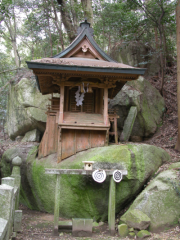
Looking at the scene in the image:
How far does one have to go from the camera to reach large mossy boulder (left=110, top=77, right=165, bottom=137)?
1243 cm

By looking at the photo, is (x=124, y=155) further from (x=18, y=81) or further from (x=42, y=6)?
(x=42, y=6)

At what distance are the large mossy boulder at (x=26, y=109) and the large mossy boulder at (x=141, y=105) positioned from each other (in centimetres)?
436

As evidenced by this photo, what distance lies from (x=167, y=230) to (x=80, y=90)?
18.6 ft

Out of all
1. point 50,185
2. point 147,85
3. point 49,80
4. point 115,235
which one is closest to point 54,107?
point 49,80

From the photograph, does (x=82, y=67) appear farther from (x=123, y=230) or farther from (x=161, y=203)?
(x=123, y=230)

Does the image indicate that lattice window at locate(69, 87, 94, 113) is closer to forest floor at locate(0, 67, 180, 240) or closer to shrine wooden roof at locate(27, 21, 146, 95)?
shrine wooden roof at locate(27, 21, 146, 95)

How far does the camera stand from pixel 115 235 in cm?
602

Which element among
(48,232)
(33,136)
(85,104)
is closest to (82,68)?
(85,104)

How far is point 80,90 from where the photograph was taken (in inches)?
334

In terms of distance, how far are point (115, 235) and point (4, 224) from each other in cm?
347

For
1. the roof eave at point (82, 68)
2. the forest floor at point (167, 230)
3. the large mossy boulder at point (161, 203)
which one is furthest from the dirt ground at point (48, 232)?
the roof eave at point (82, 68)

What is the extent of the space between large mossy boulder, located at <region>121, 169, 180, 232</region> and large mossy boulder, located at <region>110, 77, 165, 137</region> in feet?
19.0

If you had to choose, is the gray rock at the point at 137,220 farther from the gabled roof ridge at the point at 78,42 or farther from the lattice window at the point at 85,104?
the gabled roof ridge at the point at 78,42

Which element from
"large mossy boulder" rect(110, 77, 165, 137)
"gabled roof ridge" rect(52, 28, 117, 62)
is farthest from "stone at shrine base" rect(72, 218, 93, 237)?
"large mossy boulder" rect(110, 77, 165, 137)
